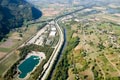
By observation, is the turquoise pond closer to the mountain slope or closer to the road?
the road

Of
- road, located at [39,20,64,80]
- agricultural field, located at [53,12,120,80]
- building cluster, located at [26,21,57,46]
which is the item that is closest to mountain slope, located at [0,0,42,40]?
building cluster, located at [26,21,57,46]

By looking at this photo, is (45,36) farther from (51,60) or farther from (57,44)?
(51,60)

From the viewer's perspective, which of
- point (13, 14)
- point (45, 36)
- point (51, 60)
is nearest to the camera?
point (51, 60)

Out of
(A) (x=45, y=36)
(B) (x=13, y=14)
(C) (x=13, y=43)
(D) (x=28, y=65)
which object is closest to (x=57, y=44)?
(A) (x=45, y=36)

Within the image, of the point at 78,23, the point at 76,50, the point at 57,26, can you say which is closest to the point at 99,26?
the point at 78,23

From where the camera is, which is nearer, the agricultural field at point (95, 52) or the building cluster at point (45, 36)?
the agricultural field at point (95, 52)

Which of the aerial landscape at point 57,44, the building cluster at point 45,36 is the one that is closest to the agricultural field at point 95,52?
the aerial landscape at point 57,44

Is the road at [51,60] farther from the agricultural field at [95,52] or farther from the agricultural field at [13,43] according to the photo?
the agricultural field at [13,43]

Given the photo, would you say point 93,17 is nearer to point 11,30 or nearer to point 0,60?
point 11,30
